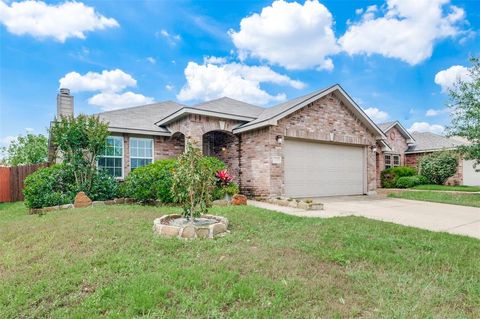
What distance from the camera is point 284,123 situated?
11828mm

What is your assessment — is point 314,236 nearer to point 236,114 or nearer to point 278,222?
point 278,222

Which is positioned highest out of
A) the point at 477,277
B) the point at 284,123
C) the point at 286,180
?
the point at 284,123

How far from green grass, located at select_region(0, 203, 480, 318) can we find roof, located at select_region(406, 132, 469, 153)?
57.9 ft

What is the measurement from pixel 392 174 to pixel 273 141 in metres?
12.0

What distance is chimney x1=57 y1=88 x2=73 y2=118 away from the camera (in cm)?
1234

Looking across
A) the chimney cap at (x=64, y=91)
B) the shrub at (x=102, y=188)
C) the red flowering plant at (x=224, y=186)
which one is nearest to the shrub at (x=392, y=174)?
the red flowering plant at (x=224, y=186)

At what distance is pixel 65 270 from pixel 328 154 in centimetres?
1186

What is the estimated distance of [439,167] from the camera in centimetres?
1844

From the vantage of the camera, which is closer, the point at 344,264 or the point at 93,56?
the point at 344,264

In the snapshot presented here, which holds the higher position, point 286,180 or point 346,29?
point 346,29

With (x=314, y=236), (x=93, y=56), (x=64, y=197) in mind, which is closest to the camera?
(x=314, y=236)

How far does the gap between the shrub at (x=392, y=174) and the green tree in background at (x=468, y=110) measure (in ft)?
17.2

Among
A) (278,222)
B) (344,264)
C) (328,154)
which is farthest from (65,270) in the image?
(328,154)

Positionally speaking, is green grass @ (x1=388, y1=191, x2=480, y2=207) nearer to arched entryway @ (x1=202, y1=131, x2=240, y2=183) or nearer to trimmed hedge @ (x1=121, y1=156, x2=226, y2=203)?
arched entryway @ (x1=202, y1=131, x2=240, y2=183)
